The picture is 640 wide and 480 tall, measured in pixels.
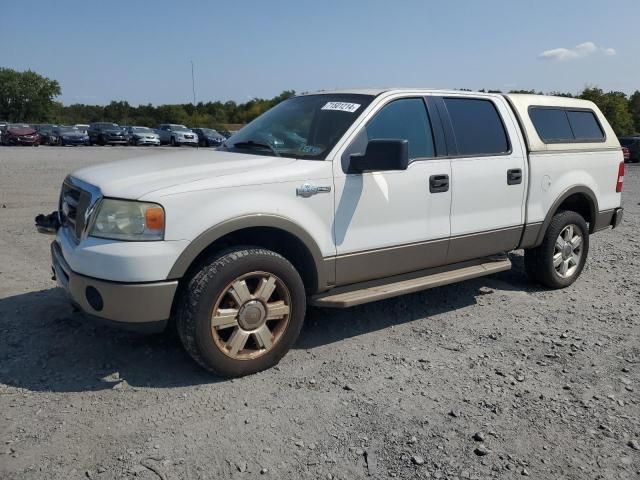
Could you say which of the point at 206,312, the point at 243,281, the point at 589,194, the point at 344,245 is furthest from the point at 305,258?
the point at 589,194

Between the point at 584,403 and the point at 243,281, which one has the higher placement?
the point at 243,281

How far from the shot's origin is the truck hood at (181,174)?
134 inches

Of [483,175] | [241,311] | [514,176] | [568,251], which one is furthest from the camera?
[568,251]

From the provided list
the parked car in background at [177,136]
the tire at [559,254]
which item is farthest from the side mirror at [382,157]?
the parked car in background at [177,136]

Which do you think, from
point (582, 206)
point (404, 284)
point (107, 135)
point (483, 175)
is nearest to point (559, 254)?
point (582, 206)

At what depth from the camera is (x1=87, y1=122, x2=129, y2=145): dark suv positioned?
38.2 metres

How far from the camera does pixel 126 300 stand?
10.8ft

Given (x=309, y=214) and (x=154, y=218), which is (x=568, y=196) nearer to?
(x=309, y=214)

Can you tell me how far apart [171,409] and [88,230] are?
1.17 m

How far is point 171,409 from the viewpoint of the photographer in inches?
131

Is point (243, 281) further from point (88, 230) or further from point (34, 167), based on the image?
point (34, 167)

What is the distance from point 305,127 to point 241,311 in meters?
1.59

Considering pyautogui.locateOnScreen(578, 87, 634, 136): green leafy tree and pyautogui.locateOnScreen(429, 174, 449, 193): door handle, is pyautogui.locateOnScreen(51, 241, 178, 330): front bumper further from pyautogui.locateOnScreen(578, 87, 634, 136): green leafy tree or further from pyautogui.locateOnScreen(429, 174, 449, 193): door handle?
pyautogui.locateOnScreen(578, 87, 634, 136): green leafy tree

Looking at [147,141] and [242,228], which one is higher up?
[147,141]
